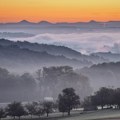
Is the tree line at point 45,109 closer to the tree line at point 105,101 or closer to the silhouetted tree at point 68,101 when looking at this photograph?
the silhouetted tree at point 68,101

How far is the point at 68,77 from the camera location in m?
156


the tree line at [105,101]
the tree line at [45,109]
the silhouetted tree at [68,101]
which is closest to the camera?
the tree line at [45,109]

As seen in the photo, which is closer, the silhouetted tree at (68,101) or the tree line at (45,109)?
the tree line at (45,109)

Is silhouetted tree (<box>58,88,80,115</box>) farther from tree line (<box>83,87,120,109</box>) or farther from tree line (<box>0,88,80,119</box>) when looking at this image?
tree line (<box>83,87,120,109</box>)

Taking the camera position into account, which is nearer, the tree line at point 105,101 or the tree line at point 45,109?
the tree line at point 45,109

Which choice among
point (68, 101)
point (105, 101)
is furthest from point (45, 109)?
point (105, 101)

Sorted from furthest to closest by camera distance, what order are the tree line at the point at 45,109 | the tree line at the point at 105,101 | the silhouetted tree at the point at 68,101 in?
the tree line at the point at 105,101
the silhouetted tree at the point at 68,101
the tree line at the point at 45,109

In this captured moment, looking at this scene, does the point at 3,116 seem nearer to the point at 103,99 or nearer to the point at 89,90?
the point at 103,99

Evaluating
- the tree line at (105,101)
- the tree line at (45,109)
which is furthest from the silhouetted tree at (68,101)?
the tree line at (105,101)

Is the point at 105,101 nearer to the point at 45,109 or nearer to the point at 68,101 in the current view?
the point at 68,101

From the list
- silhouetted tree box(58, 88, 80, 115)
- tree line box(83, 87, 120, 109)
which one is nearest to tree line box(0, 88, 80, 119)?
silhouetted tree box(58, 88, 80, 115)

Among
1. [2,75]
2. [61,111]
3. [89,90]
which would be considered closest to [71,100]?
[61,111]

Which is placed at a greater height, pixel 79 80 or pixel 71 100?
pixel 79 80

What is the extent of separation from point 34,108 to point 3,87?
8652cm
